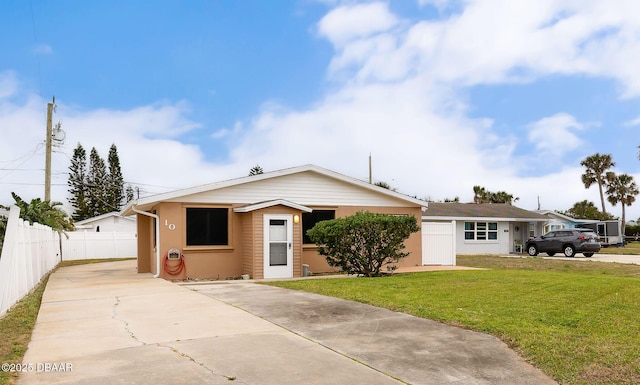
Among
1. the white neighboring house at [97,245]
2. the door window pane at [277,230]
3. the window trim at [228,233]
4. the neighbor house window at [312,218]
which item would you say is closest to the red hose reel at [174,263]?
the window trim at [228,233]

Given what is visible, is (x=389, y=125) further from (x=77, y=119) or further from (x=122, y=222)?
(x=122, y=222)

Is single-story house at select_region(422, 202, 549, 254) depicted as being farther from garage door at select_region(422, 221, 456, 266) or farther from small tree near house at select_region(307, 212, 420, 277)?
small tree near house at select_region(307, 212, 420, 277)

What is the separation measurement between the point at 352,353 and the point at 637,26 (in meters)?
13.0

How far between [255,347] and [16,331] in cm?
374

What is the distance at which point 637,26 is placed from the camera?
1331cm

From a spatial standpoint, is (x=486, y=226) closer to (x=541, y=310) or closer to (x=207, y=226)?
(x=207, y=226)

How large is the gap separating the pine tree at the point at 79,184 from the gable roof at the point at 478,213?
113 feet

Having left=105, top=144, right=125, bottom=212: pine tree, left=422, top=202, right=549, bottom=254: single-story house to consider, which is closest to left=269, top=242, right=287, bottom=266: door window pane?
left=422, top=202, right=549, bottom=254: single-story house

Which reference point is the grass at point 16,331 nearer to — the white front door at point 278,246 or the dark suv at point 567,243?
the white front door at point 278,246

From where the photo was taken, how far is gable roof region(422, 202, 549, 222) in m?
30.0

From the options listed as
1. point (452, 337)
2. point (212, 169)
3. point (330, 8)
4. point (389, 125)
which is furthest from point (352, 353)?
point (212, 169)

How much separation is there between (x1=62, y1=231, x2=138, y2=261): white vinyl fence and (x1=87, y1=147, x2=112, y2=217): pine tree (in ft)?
67.5

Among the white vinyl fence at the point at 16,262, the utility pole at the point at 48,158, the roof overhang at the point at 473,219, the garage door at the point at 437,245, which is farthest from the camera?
the roof overhang at the point at 473,219

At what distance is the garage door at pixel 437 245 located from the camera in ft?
62.7
